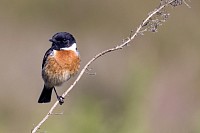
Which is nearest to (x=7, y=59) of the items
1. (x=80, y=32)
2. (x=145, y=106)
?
(x=80, y=32)

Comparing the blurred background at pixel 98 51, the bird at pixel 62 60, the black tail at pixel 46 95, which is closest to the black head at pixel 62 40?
the bird at pixel 62 60

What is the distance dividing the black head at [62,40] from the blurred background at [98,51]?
2467 mm

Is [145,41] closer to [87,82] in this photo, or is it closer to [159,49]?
[159,49]

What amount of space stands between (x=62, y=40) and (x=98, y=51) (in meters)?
8.09

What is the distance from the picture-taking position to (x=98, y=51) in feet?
47.8

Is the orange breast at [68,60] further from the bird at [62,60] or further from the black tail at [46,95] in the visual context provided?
the black tail at [46,95]

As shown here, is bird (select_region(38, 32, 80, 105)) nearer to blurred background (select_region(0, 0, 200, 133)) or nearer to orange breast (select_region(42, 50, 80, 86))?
orange breast (select_region(42, 50, 80, 86))

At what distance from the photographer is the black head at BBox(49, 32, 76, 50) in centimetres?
645

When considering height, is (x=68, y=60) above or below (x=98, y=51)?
above

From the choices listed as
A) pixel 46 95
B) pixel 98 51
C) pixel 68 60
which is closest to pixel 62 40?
pixel 68 60

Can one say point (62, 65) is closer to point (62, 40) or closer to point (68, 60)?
point (68, 60)

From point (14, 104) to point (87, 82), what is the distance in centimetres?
115

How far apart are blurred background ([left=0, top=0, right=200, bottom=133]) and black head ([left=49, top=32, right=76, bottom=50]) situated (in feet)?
8.09

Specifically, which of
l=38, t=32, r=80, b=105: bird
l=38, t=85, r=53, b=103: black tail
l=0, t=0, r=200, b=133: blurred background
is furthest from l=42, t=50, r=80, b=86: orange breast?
l=0, t=0, r=200, b=133: blurred background
